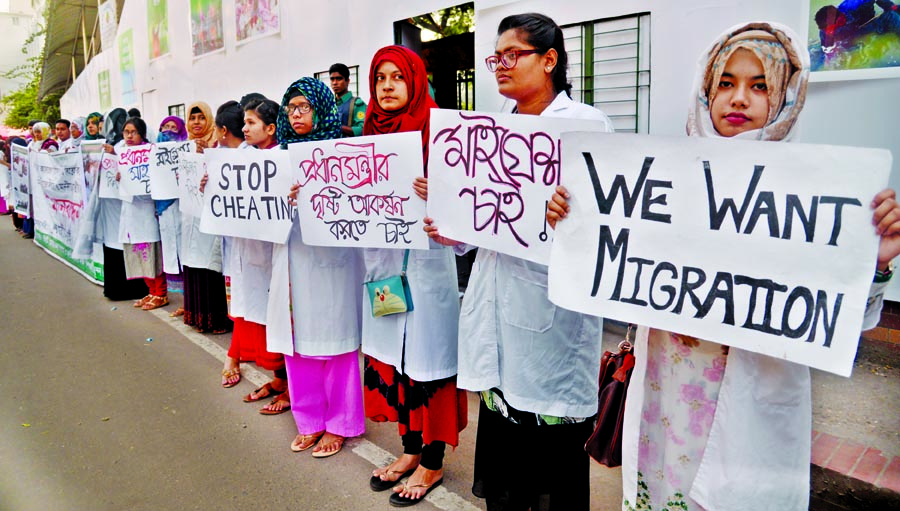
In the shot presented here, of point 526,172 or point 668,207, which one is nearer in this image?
point 668,207

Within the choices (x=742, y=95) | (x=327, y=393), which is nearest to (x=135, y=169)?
(x=327, y=393)

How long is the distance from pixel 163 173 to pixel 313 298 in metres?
3.06

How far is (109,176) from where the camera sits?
6211 millimetres

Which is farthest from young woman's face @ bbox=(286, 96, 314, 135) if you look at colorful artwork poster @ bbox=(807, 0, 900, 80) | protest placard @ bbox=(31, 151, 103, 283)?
protest placard @ bbox=(31, 151, 103, 283)

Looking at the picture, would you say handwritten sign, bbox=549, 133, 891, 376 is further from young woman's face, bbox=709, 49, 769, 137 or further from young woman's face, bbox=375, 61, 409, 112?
young woman's face, bbox=375, 61, 409, 112

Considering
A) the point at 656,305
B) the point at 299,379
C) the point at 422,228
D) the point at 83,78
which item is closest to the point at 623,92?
the point at 422,228

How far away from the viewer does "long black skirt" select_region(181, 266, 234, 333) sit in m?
5.22

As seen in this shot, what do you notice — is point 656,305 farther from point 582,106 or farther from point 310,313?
point 310,313

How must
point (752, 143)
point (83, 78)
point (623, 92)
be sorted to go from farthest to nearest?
1. point (83, 78)
2. point (623, 92)
3. point (752, 143)

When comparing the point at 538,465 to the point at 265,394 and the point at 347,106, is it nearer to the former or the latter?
the point at 265,394

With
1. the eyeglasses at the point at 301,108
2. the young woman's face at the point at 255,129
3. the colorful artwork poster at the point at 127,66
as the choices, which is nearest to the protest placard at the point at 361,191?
the eyeglasses at the point at 301,108

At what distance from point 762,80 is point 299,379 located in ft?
8.62

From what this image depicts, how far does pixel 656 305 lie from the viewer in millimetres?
1510

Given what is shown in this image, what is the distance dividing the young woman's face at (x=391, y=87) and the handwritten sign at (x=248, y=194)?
2.33 feet
